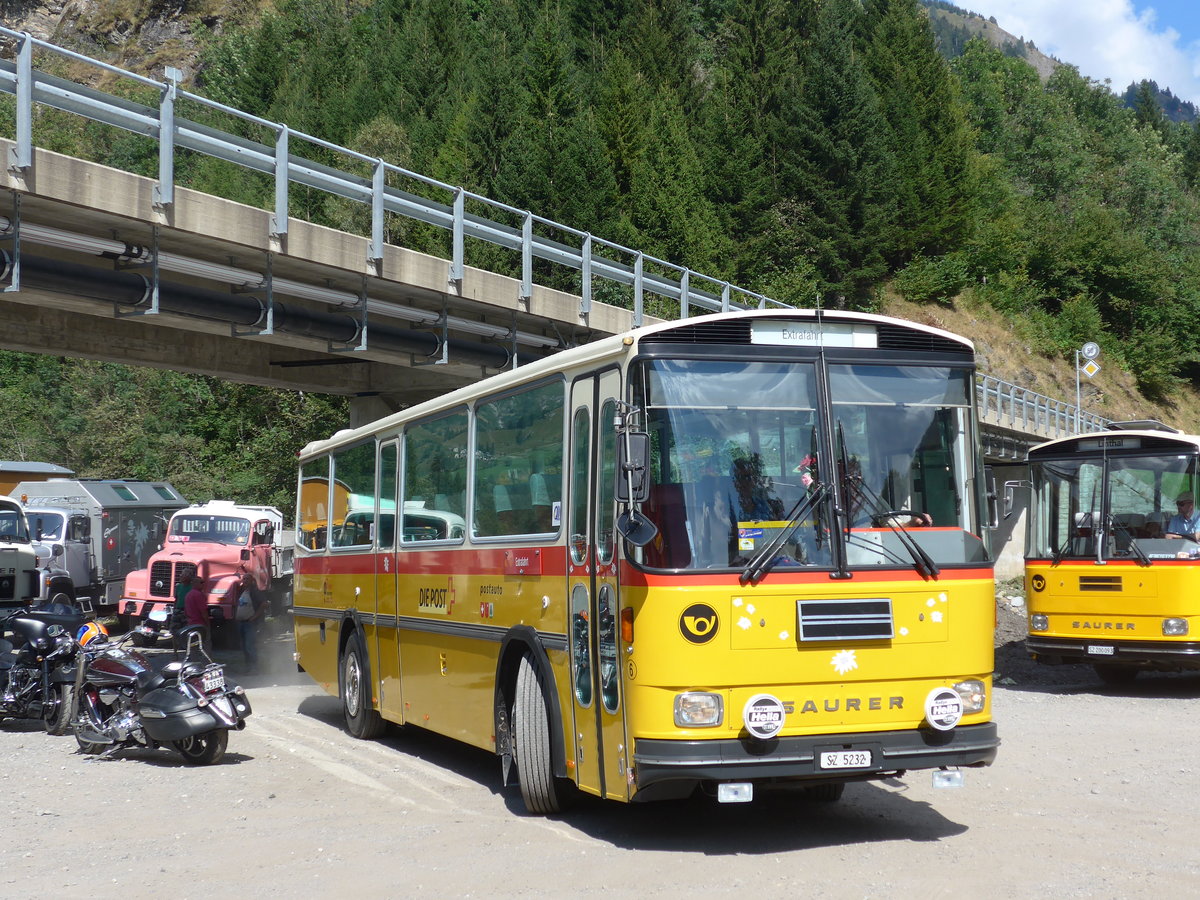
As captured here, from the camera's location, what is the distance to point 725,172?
5919 cm

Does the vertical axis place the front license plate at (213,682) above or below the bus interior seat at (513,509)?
below

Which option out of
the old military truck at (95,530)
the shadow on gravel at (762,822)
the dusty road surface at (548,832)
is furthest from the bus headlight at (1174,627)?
the old military truck at (95,530)

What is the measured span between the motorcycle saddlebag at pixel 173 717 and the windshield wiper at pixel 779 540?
18.6ft

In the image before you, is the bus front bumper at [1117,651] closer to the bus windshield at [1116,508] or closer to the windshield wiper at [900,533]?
the bus windshield at [1116,508]

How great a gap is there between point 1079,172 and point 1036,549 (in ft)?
245

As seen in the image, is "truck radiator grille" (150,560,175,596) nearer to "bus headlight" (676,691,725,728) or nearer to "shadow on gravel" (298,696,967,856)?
"shadow on gravel" (298,696,967,856)

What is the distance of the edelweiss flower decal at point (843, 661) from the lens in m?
7.61

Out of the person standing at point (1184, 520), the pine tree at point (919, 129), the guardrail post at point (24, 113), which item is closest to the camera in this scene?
the guardrail post at point (24, 113)

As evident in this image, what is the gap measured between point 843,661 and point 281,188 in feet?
36.8

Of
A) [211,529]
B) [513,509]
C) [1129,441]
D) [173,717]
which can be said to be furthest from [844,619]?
[211,529]

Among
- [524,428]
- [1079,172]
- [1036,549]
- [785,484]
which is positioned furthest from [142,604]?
[1079,172]

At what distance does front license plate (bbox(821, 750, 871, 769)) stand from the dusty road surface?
1.66ft

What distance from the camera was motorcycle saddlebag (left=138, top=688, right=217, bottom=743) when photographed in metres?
11.1

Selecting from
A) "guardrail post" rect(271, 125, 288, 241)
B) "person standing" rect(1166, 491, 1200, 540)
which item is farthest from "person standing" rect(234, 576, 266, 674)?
"person standing" rect(1166, 491, 1200, 540)
